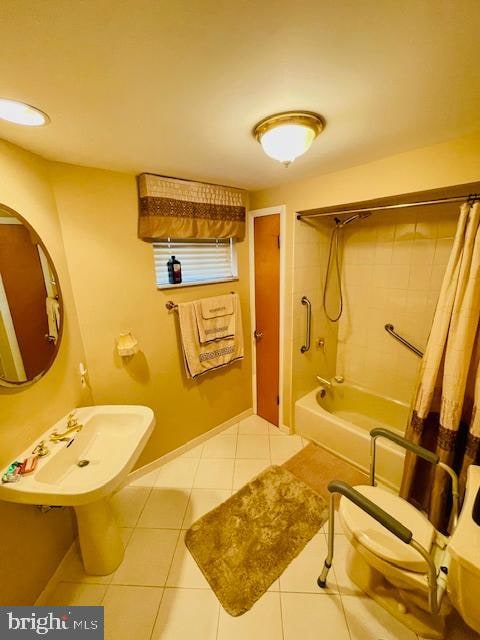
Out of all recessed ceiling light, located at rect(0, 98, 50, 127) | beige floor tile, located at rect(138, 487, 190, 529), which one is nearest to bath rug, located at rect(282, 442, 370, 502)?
beige floor tile, located at rect(138, 487, 190, 529)

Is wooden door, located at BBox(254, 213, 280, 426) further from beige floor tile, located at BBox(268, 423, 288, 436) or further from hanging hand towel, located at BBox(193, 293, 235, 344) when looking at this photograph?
hanging hand towel, located at BBox(193, 293, 235, 344)

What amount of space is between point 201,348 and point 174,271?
2.22ft

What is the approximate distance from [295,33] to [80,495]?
1728 mm

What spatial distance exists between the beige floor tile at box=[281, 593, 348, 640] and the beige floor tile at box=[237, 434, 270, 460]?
0.96m

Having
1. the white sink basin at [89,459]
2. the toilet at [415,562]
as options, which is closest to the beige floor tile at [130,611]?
the white sink basin at [89,459]

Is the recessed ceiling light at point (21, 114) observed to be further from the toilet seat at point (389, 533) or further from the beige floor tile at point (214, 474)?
the beige floor tile at point (214, 474)

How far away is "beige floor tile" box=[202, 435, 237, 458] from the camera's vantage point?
227 centimetres

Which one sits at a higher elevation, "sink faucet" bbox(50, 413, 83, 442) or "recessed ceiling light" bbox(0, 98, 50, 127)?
"recessed ceiling light" bbox(0, 98, 50, 127)

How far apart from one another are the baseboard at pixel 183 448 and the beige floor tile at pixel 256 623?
1023 millimetres

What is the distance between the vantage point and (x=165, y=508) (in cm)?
179

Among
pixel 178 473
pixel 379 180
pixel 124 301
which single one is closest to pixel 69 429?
pixel 124 301

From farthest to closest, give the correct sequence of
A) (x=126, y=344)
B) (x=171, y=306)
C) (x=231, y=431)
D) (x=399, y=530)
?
1. (x=231, y=431)
2. (x=171, y=306)
3. (x=126, y=344)
4. (x=399, y=530)

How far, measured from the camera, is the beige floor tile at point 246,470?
77.8 inches

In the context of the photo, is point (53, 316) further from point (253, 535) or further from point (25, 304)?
point (253, 535)
